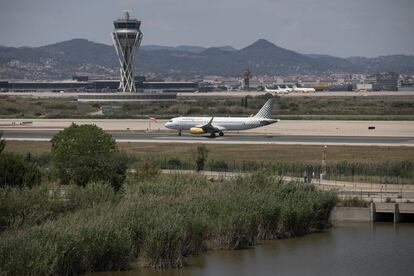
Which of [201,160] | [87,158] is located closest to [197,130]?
[201,160]

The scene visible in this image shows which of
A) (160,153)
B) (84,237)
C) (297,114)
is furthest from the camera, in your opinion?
(297,114)

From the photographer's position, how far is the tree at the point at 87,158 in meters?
77.2

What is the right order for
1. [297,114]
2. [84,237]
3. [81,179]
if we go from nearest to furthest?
[84,237], [81,179], [297,114]

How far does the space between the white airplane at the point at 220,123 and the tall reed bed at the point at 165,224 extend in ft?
201

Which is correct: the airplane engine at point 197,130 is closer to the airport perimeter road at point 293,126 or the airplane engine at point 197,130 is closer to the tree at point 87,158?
the airport perimeter road at point 293,126

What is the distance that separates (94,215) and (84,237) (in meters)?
6.26

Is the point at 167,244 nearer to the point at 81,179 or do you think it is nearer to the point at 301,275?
the point at 301,275

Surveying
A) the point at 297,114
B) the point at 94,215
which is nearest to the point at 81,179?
the point at 94,215

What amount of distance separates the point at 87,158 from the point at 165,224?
71.6 feet

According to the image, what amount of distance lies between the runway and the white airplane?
1.21m

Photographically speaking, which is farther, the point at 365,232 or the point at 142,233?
the point at 365,232

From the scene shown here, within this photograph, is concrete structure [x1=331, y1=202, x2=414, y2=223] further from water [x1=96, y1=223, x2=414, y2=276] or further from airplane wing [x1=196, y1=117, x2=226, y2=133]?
airplane wing [x1=196, y1=117, x2=226, y2=133]

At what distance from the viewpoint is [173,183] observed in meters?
74.7

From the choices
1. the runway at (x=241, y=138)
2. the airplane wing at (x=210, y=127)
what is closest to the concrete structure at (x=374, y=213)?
the runway at (x=241, y=138)
